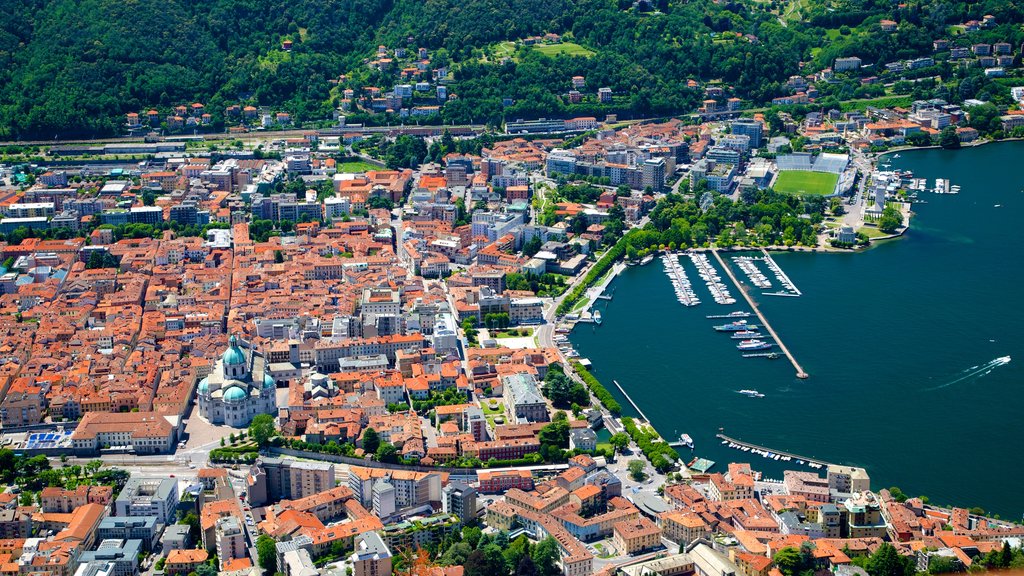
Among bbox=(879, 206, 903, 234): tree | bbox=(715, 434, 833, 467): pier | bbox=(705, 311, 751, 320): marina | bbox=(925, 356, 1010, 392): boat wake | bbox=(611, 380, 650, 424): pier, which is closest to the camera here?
bbox=(715, 434, 833, 467): pier

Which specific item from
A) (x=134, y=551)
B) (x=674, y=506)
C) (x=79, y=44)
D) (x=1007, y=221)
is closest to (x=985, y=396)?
(x=674, y=506)

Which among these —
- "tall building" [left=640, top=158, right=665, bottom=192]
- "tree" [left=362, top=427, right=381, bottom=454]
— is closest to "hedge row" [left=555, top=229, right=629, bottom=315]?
"tall building" [left=640, top=158, right=665, bottom=192]

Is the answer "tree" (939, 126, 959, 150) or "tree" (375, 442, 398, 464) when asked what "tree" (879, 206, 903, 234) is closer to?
"tree" (939, 126, 959, 150)

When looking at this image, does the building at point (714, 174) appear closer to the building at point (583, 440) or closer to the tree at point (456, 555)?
the building at point (583, 440)

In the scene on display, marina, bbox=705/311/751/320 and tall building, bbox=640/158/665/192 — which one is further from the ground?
Answer: tall building, bbox=640/158/665/192

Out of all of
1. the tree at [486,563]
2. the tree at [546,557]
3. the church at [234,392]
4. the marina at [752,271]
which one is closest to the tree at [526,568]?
the tree at [546,557]

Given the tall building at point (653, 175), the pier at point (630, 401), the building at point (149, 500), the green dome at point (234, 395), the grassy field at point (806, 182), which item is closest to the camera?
the building at point (149, 500)

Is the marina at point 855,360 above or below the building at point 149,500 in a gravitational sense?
above
